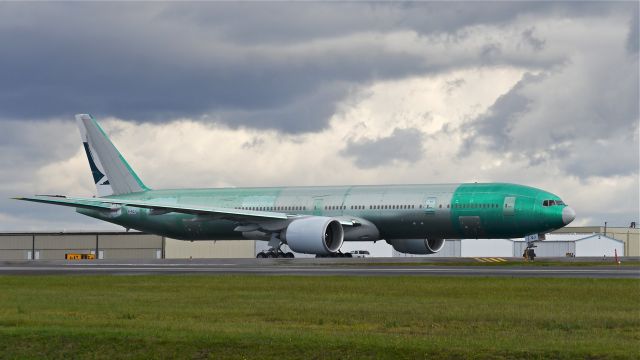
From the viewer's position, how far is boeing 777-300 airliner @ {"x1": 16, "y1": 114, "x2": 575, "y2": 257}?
6194 centimetres

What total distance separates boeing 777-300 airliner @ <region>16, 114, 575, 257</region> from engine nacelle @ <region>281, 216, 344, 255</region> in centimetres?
6

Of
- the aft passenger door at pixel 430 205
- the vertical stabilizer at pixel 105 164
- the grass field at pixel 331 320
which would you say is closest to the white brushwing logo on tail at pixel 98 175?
the vertical stabilizer at pixel 105 164

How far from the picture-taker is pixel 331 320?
969 inches

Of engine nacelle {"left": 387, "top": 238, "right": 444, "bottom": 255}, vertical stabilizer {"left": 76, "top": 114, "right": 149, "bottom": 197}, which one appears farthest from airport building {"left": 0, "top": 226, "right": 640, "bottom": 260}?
engine nacelle {"left": 387, "top": 238, "right": 444, "bottom": 255}

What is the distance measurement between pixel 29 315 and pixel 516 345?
13.4 metres

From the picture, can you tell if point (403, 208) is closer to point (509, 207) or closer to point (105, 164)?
point (509, 207)

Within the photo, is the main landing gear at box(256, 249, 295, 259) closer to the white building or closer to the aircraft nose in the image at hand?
the aircraft nose

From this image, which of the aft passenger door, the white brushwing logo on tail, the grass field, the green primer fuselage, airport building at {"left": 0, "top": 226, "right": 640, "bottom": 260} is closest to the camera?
the grass field

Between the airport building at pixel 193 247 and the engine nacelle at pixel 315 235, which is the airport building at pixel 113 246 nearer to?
the airport building at pixel 193 247

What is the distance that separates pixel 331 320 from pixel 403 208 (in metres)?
40.2

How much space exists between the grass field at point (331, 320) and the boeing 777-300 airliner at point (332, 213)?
25.3m

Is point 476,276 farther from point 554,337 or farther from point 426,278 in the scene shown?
point 554,337

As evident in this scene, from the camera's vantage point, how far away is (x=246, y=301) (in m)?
29.8

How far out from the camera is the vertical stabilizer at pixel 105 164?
259 ft
